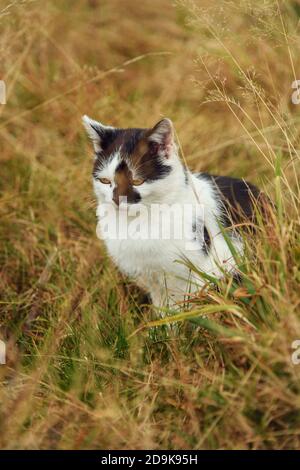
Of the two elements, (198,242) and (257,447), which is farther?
(198,242)

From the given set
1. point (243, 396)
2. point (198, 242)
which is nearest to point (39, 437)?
point (243, 396)

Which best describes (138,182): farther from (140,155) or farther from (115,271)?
(115,271)

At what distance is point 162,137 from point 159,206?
284 mm

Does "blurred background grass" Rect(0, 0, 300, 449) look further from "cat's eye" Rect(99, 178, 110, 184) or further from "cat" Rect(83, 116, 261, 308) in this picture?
"cat's eye" Rect(99, 178, 110, 184)

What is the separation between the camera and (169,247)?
2.85 metres

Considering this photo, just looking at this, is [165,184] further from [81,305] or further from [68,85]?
[68,85]

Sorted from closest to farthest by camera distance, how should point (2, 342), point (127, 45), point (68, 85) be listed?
point (2, 342) < point (68, 85) < point (127, 45)

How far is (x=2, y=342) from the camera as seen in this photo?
9.84 feet

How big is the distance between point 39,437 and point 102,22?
12.6 ft

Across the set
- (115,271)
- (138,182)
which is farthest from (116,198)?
(115,271)

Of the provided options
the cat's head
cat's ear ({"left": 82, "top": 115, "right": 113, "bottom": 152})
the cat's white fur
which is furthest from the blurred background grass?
cat's ear ({"left": 82, "top": 115, "right": 113, "bottom": 152})

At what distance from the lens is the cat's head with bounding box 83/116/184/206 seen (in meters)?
2.78

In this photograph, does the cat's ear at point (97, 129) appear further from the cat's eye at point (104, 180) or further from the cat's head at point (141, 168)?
the cat's eye at point (104, 180)
